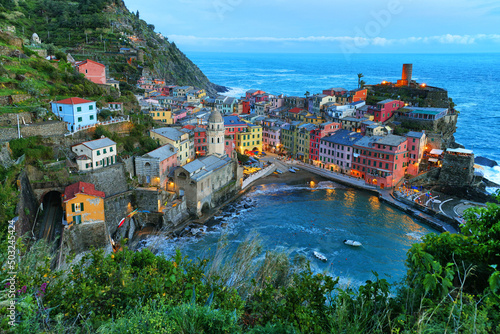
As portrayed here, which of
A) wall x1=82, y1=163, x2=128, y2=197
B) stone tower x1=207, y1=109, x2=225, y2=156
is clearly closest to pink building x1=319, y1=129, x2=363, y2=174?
stone tower x1=207, y1=109, x2=225, y2=156

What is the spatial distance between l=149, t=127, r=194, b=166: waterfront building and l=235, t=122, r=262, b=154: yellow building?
13.4 meters

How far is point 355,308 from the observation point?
30.5ft

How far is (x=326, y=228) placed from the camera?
32625 mm

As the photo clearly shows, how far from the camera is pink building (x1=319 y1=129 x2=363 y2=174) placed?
4675 centimetres

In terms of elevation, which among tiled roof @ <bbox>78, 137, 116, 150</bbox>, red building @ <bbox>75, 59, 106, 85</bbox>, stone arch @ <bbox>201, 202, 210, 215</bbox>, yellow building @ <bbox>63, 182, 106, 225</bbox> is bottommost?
stone arch @ <bbox>201, 202, 210, 215</bbox>

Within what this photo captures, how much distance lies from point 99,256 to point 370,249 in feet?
76.4

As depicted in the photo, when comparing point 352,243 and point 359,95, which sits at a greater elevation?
point 359,95

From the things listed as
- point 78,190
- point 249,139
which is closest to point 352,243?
point 78,190

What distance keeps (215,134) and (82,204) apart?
19.9 metres

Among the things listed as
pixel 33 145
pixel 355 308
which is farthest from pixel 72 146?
pixel 355 308

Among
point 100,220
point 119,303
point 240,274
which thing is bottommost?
Result: point 100,220

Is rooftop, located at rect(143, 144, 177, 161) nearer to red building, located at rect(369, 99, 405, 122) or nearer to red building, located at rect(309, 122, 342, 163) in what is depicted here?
red building, located at rect(309, 122, 342, 163)

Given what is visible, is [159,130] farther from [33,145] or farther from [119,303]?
[119,303]

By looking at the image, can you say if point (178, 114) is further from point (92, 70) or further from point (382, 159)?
point (382, 159)
